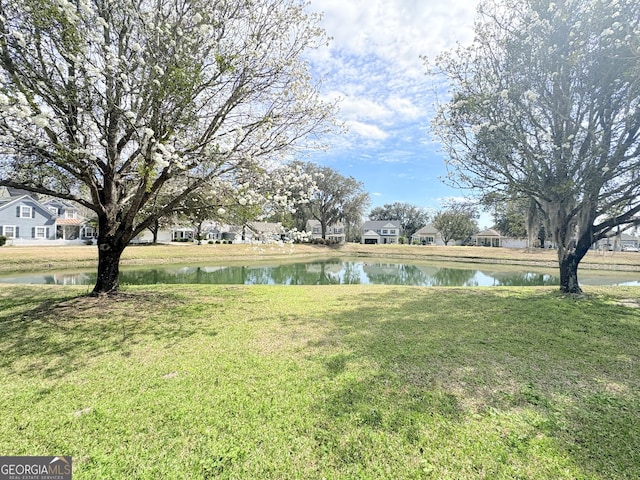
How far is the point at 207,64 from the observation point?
5.68 m

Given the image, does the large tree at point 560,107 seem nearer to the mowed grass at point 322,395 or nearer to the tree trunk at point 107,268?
the mowed grass at point 322,395

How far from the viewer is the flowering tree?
14.9ft

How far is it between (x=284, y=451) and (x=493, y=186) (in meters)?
8.30

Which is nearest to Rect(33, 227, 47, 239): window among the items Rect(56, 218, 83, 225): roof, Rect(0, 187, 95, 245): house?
Rect(0, 187, 95, 245): house

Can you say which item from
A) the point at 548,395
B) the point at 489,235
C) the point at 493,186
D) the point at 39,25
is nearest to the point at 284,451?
the point at 548,395

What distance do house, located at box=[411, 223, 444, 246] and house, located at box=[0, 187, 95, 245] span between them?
48.1m

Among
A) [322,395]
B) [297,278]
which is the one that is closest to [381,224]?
[297,278]

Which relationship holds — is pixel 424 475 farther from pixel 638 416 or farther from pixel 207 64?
pixel 207 64

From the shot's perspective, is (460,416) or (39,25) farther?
(39,25)

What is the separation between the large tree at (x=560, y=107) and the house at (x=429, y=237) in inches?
1862

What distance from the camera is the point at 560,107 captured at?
23.6 ft

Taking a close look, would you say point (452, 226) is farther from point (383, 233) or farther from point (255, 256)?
point (255, 256)

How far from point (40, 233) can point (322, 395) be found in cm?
3673

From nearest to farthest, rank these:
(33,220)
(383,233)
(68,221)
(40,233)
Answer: (33,220) → (40,233) → (68,221) → (383,233)
